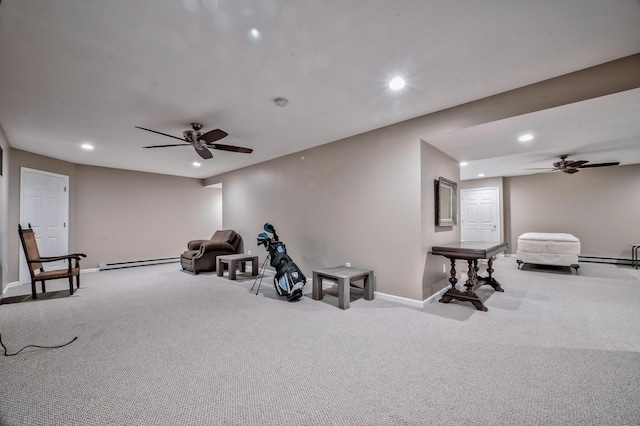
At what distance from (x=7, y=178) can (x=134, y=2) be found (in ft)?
16.3

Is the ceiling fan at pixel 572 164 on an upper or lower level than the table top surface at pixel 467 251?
upper

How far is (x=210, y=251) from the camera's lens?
19.2 feet

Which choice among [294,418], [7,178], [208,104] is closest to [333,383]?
[294,418]

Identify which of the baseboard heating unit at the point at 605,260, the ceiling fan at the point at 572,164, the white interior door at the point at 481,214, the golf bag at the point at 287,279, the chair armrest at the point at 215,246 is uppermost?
the ceiling fan at the point at 572,164

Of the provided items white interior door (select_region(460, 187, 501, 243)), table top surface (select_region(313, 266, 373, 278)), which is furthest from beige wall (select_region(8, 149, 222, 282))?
white interior door (select_region(460, 187, 501, 243))

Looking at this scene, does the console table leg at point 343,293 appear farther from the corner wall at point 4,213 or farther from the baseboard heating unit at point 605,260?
the baseboard heating unit at point 605,260

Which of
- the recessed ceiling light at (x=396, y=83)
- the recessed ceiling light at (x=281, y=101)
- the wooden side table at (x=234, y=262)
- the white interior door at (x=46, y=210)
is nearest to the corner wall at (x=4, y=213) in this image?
the white interior door at (x=46, y=210)

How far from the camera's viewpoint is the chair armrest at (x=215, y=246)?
573 cm

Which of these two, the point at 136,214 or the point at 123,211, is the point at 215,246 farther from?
the point at 123,211

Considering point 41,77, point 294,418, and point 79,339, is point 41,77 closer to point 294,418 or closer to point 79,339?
point 79,339

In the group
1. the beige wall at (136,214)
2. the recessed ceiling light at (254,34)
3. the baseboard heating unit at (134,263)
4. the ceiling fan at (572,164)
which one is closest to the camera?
the recessed ceiling light at (254,34)

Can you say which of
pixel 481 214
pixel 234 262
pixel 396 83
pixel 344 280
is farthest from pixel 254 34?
pixel 481 214

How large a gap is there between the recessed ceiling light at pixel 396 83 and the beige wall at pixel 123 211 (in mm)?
6437

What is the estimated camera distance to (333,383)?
183 centimetres
